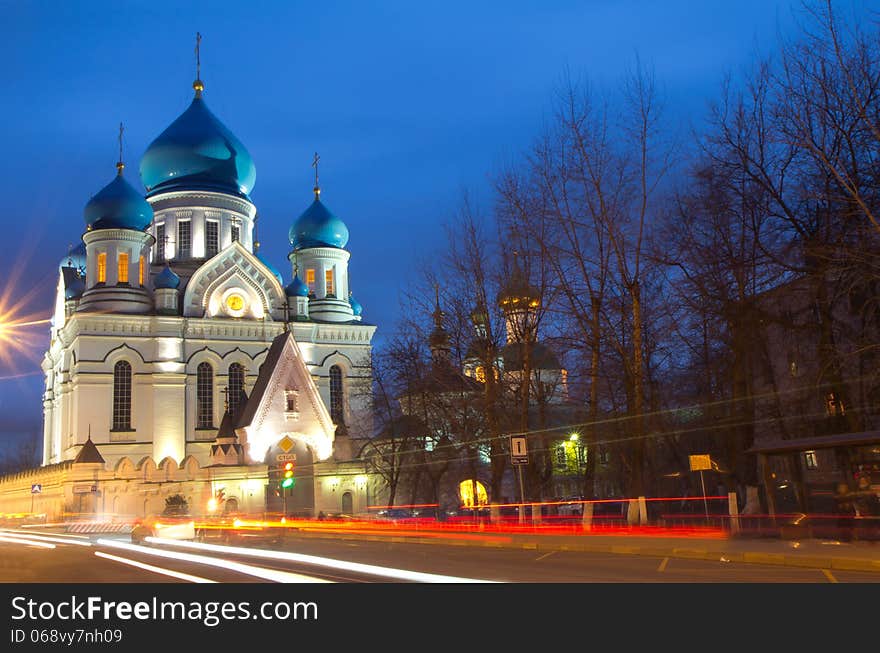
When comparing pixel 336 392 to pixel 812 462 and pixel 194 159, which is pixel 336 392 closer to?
pixel 194 159

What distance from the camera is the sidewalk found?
15.9m

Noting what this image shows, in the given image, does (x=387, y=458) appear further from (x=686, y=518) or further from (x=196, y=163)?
(x=196, y=163)

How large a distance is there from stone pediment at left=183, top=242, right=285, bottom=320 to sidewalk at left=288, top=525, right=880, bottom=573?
1377 inches

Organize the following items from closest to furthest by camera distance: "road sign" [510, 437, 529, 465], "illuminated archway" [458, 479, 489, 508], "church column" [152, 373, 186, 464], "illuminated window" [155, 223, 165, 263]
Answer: "road sign" [510, 437, 529, 465]
"illuminated archway" [458, 479, 489, 508]
"church column" [152, 373, 186, 464]
"illuminated window" [155, 223, 165, 263]

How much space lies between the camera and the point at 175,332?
187ft

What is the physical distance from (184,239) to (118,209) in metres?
6.10

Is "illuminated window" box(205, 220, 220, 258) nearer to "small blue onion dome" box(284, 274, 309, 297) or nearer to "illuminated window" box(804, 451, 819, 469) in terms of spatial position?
"small blue onion dome" box(284, 274, 309, 297)

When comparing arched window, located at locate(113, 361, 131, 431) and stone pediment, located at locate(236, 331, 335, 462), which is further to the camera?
arched window, located at locate(113, 361, 131, 431)

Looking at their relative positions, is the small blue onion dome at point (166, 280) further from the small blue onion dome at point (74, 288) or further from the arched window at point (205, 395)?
the small blue onion dome at point (74, 288)

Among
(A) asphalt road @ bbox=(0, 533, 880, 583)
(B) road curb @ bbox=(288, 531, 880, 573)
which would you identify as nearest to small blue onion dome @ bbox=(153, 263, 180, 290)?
(B) road curb @ bbox=(288, 531, 880, 573)

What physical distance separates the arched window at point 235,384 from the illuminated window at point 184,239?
9.20 m

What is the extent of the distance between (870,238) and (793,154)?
9.80ft

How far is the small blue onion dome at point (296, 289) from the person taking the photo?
2498 inches
